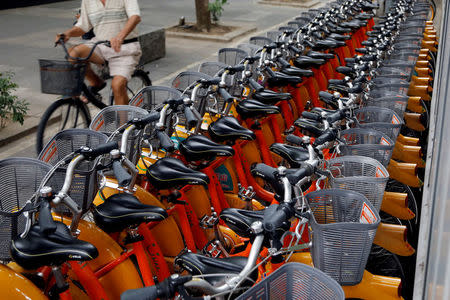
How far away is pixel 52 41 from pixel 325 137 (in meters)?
9.72

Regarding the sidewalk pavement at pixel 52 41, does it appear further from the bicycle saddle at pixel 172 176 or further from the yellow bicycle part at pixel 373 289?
the yellow bicycle part at pixel 373 289

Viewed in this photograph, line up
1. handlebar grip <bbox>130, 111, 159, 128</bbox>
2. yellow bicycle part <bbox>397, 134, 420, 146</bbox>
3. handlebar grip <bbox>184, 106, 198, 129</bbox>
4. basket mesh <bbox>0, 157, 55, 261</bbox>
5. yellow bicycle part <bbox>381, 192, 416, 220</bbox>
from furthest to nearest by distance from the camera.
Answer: yellow bicycle part <bbox>397, 134, 420, 146</bbox> < yellow bicycle part <bbox>381, 192, 416, 220</bbox> < handlebar grip <bbox>184, 106, 198, 129</bbox> < handlebar grip <bbox>130, 111, 159, 128</bbox> < basket mesh <bbox>0, 157, 55, 261</bbox>

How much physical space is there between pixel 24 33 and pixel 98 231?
35.0ft

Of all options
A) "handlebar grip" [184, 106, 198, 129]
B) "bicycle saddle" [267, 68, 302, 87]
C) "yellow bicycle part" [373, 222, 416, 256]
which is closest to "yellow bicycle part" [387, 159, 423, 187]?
"yellow bicycle part" [373, 222, 416, 256]

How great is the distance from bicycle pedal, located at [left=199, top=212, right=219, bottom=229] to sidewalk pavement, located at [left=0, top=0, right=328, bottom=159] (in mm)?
3026

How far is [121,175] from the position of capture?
2.25 m

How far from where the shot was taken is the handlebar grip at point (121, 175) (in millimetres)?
2221

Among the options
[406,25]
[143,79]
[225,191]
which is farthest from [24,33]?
[225,191]

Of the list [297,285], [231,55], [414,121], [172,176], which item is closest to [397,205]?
[172,176]

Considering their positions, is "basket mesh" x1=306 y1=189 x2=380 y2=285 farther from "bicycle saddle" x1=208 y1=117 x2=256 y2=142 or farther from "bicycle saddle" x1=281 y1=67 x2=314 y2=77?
"bicycle saddle" x1=281 y1=67 x2=314 y2=77

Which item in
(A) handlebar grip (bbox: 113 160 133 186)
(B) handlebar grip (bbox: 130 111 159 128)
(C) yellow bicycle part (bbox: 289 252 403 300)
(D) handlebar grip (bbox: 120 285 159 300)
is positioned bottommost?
(C) yellow bicycle part (bbox: 289 252 403 300)

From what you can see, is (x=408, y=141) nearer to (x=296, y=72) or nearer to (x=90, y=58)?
(x=296, y=72)

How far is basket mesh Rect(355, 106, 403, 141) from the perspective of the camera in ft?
12.5

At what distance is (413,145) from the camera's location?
470 centimetres
